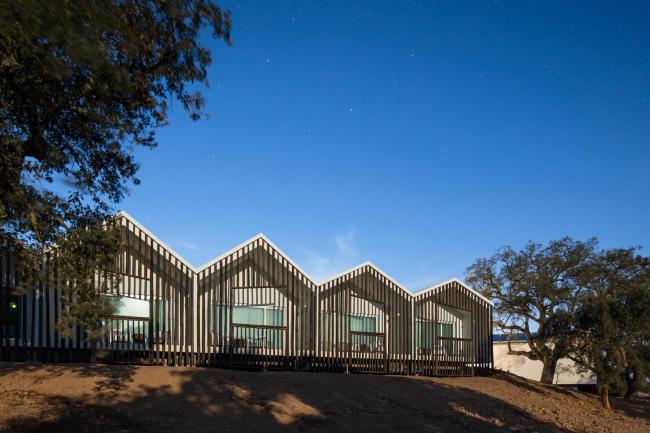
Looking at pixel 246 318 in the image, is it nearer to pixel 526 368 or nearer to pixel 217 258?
pixel 217 258

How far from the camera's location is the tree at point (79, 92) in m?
8.32

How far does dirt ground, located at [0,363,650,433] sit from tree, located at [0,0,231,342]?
2.24 m

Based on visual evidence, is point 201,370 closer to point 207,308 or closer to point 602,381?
point 207,308

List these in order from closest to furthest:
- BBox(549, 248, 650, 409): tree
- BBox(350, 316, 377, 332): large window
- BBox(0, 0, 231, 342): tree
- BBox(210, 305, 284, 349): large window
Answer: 1. BBox(0, 0, 231, 342): tree
2. BBox(210, 305, 284, 349): large window
3. BBox(549, 248, 650, 409): tree
4. BBox(350, 316, 377, 332): large window

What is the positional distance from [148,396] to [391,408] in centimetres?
647

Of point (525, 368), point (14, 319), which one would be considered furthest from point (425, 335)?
point (14, 319)

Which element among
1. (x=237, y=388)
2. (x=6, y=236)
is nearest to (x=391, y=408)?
(x=237, y=388)

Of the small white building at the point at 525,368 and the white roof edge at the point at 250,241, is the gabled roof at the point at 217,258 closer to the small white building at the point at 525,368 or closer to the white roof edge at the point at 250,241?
the white roof edge at the point at 250,241

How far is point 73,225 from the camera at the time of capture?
36.3ft

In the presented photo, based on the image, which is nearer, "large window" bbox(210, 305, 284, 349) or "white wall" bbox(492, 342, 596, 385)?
"large window" bbox(210, 305, 284, 349)

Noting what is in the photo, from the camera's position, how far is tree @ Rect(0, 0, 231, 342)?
27.3 ft

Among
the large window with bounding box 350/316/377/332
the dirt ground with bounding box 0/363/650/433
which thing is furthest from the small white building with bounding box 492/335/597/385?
the dirt ground with bounding box 0/363/650/433

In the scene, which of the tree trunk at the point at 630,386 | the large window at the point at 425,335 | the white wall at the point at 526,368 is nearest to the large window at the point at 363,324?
the large window at the point at 425,335

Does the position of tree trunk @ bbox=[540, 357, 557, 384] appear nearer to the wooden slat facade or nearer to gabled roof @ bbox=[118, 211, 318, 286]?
the wooden slat facade
